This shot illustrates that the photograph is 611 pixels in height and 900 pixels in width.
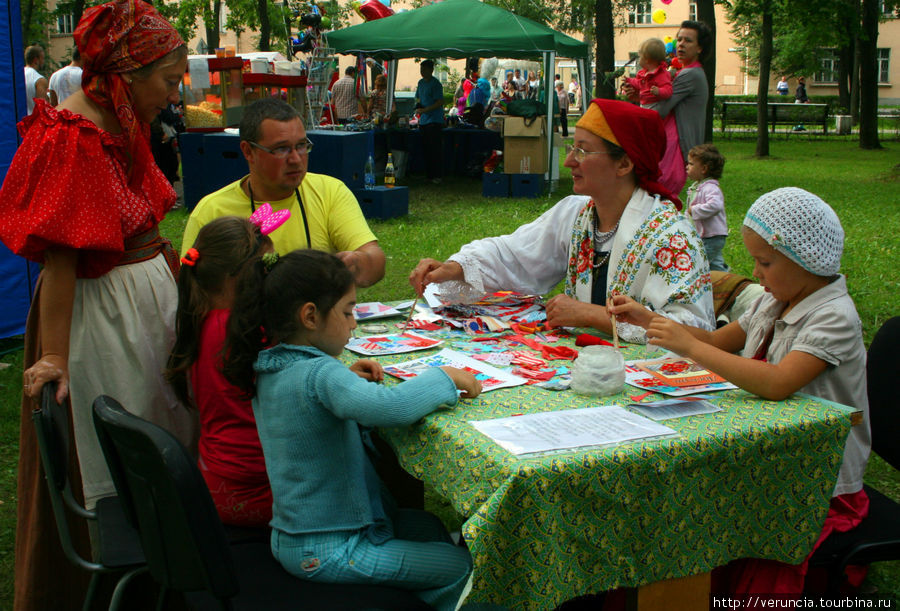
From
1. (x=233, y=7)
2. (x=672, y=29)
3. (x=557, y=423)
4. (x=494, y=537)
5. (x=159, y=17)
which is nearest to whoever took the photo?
(x=494, y=537)

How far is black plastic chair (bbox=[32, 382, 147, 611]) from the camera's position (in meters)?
2.08

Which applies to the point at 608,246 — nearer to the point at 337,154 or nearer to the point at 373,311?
the point at 373,311

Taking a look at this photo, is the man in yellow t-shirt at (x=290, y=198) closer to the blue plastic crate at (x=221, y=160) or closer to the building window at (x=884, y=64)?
the blue plastic crate at (x=221, y=160)

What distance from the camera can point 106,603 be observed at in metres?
2.65

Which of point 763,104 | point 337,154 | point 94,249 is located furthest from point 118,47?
point 763,104

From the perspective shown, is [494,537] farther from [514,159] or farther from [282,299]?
[514,159]

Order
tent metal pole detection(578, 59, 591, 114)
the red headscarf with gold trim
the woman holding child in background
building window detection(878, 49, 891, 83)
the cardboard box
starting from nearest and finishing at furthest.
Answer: the red headscarf with gold trim → the woman holding child in background → the cardboard box → tent metal pole detection(578, 59, 591, 114) → building window detection(878, 49, 891, 83)

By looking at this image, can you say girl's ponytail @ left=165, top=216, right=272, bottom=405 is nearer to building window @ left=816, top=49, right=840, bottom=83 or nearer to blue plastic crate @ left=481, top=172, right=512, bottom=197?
blue plastic crate @ left=481, top=172, right=512, bottom=197

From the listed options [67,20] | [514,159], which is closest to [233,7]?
[514,159]

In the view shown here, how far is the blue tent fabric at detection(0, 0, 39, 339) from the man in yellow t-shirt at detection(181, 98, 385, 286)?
2843 millimetres

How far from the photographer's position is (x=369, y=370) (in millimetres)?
2365

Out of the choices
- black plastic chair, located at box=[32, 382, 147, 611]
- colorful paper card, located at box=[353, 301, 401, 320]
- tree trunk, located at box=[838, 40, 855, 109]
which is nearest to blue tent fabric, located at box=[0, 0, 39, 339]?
colorful paper card, located at box=[353, 301, 401, 320]

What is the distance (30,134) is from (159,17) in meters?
0.50

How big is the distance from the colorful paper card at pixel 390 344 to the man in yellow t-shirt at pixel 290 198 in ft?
1.04
